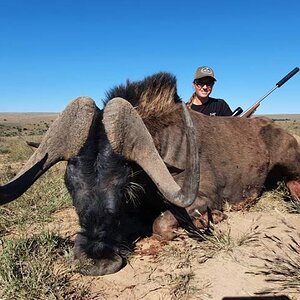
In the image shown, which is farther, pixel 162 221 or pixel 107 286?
pixel 162 221

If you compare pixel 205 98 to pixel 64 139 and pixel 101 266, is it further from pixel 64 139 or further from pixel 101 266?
pixel 101 266

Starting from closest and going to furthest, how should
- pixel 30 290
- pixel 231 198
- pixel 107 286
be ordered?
pixel 30 290, pixel 107 286, pixel 231 198

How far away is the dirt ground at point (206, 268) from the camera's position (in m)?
3.18

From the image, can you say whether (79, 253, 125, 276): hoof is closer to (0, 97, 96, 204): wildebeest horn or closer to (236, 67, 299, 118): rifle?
(0, 97, 96, 204): wildebeest horn

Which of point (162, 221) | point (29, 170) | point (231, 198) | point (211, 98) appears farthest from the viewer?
point (211, 98)

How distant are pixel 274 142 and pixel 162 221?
2840 millimetres

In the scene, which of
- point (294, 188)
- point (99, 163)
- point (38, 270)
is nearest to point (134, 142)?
point (99, 163)

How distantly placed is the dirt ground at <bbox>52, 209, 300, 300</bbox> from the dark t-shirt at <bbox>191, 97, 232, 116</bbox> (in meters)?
3.85

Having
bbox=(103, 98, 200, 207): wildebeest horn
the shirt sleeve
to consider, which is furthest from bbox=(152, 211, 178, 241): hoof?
the shirt sleeve

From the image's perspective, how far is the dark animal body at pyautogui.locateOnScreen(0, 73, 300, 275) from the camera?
11.5ft

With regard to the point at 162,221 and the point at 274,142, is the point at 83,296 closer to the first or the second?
the point at 162,221

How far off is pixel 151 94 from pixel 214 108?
3.54 metres

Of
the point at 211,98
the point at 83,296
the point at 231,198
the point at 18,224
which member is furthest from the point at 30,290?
the point at 211,98

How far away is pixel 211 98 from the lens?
861 cm
